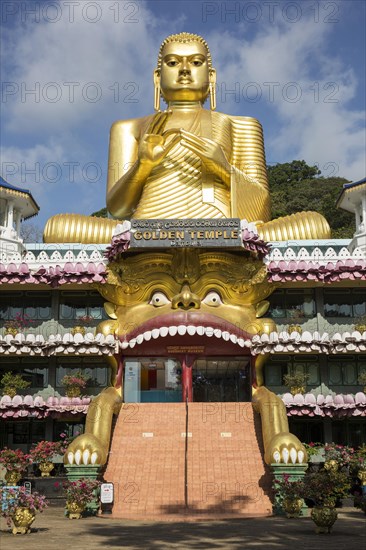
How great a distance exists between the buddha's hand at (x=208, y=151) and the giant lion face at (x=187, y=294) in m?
3.74

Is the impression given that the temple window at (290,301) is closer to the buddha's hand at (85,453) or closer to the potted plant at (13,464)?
the buddha's hand at (85,453)

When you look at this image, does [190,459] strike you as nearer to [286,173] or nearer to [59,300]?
[59,300]

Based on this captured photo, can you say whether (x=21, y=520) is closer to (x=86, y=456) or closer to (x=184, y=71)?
(x=86, y=456)

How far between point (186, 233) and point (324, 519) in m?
11.8

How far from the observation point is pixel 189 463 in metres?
18.1

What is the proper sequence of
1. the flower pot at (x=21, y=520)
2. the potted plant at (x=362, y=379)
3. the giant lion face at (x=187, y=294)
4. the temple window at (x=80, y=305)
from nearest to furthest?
1. the flower pot at (x=21, y=520)
2. the giant lion face at (x=187, y=294)
3. the potted plant at (x=362, y=379)
4. the temple window at (x=80, y=305)

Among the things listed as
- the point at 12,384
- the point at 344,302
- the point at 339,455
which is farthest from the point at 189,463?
the point at 344,302

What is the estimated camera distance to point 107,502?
53.5 ft

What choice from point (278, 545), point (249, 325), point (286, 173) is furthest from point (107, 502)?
point (286, 173)

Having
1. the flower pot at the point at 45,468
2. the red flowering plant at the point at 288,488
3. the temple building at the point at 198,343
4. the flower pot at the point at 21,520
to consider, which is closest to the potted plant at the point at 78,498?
the flower pot at the point at 21,520

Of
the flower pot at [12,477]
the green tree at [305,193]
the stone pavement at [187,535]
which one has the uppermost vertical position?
the green tree at [305,193]

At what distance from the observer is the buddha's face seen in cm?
2872

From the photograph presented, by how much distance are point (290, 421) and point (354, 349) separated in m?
3.74

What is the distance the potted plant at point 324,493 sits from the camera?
1273 centimetres
